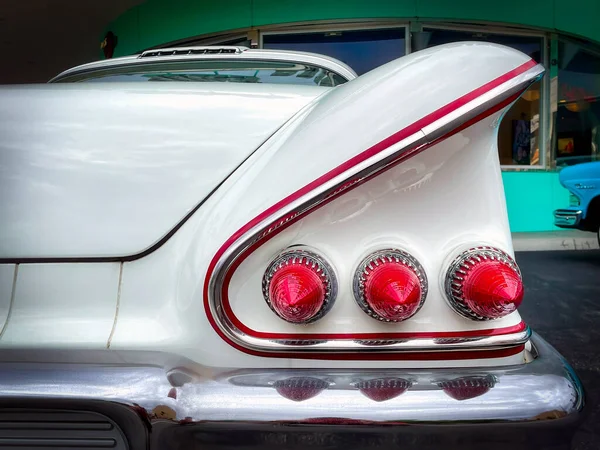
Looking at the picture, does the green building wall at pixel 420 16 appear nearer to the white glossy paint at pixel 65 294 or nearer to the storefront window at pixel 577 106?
the storefront window at pixel 577 106

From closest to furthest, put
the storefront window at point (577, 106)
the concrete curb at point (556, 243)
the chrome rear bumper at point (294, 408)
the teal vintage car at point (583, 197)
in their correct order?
the chrome rear bumper at point (294, 408)
the teal vintage car at point (583, 197)
the concrete curb at point (556, 243)
the storefront window at point (577, 106)

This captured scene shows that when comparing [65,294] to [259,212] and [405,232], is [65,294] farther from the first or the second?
[405,232]

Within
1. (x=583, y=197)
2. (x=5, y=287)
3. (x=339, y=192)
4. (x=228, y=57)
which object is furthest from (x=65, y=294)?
(x=583, y=197)

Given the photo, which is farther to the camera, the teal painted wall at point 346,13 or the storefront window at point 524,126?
the storefront window at point 524,126

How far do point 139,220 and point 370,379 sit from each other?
1.88 feet

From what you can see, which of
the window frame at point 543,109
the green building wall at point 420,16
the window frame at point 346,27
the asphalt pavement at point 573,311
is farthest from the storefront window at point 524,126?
the asphalt pavement at point 573,311

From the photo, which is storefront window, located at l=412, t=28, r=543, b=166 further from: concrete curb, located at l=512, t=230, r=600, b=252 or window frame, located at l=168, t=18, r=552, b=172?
concrete curb, located at l=512, t=230, r=600, b=252

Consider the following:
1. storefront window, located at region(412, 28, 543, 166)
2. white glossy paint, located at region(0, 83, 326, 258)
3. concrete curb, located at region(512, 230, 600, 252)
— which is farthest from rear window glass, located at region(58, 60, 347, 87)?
storefront window, located at region(412, 28, 543, 166)

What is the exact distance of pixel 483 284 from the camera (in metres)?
0.92

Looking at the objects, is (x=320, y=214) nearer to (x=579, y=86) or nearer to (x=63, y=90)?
(x=63, y=90)

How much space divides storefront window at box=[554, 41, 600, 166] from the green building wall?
389 mm

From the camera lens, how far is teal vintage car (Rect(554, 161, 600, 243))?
19.5 ft

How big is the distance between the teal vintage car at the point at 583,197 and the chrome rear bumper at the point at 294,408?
235 inches

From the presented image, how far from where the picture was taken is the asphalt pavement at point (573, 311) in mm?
2281
